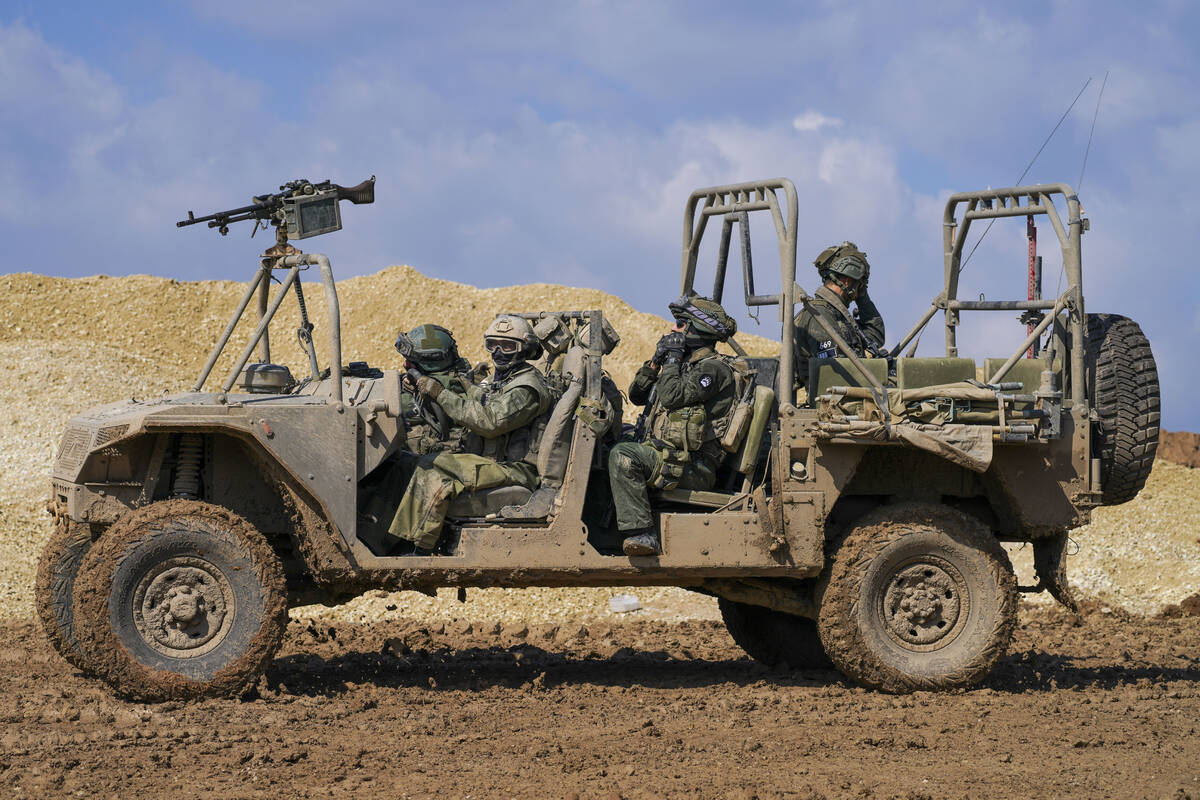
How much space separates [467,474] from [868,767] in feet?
8.55

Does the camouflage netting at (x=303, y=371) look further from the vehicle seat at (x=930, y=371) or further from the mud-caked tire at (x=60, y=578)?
the vehicle seat at (x=930, y=371)

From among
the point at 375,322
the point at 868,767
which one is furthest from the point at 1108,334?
the point at 375,322

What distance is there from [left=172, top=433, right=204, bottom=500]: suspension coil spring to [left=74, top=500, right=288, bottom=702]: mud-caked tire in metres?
0.24

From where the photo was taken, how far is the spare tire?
865 cm

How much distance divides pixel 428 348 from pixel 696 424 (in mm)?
1716

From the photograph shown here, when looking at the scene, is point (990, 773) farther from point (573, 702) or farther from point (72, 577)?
point (72, 577)

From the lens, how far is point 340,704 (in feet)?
25.7

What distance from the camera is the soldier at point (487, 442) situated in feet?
25.9


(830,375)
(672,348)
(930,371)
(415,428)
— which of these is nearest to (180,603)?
(415,428)

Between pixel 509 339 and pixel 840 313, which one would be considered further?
pixel 840 313

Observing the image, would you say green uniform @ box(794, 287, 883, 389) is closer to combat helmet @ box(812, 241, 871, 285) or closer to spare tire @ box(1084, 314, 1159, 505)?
combat helmet @ box(812, 241, 871, 285)

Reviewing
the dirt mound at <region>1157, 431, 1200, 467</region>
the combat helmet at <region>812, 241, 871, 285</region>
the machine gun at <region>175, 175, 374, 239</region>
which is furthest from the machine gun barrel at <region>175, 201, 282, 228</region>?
the dirt mound at <region>1157, 431, 1200, 467</region>

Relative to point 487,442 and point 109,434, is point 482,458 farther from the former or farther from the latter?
point 109,434

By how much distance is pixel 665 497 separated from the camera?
8227 millimetres
